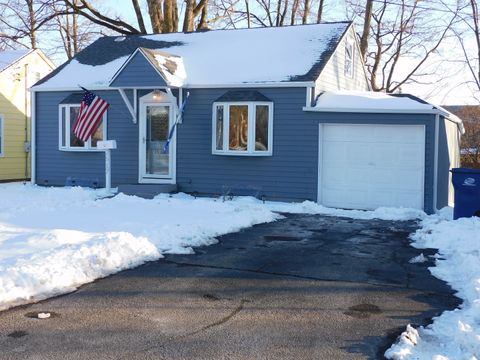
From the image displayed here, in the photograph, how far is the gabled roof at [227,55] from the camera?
1608 centimetres

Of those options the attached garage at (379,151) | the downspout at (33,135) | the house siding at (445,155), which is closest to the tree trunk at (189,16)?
the downspout at (33,135)

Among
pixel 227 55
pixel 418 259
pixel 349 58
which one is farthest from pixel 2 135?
pixel 418 259

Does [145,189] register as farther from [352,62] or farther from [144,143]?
[352,62]

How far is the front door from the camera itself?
16.9 metres

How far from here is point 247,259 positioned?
8.37m

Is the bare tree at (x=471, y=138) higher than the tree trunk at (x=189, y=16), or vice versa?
the tree trunk at (x=189, y=16)

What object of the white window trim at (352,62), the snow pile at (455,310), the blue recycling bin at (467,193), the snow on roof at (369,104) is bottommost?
the snow pile at (455,310)

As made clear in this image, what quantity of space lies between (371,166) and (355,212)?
54.3 inches

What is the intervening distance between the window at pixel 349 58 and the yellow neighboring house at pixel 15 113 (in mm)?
12525

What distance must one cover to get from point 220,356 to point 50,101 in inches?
606

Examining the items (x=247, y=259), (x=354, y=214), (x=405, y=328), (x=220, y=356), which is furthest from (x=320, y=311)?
(x=354, y=214)

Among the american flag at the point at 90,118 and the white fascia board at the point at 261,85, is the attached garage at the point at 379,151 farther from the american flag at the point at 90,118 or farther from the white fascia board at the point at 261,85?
the american flag at the point at 90,118

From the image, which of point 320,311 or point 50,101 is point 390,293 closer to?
point 320,311

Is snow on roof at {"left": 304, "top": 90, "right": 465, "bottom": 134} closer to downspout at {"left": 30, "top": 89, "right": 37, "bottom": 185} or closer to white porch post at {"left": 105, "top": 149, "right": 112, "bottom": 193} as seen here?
white porch post at {"left": 105, "top": 149, "right": 112, "bottom": 193}
